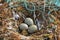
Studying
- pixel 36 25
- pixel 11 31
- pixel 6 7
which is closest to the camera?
pixel 11 31

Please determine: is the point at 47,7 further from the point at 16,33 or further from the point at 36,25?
the point at 16,33

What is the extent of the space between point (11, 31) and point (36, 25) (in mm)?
272

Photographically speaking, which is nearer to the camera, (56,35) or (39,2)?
(56,35)

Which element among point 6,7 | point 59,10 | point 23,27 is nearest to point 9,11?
point 6,7

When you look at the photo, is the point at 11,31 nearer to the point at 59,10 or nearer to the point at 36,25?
the point at 36,25

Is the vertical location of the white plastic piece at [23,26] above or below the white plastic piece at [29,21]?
below

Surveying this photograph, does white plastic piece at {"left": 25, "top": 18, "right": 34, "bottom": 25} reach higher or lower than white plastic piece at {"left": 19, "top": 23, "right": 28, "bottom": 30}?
higher

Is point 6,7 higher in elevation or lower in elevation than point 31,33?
higher

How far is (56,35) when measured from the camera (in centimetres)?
206

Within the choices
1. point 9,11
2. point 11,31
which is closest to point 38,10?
point 9,11

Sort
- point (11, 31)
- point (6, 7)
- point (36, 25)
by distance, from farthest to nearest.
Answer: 1. point (6, 7)
2. point (36, 25)
3. point (11, 31)

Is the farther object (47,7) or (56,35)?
(47,7)

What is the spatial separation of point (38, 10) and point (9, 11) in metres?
0.27

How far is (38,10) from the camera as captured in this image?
235 cm
